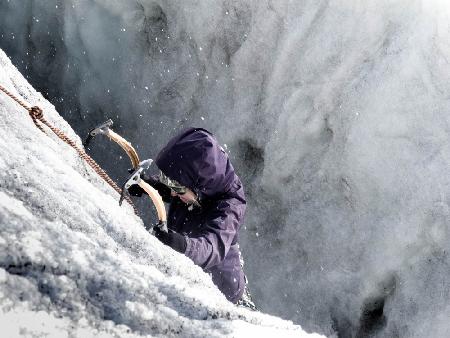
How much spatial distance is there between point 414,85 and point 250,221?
108 cm

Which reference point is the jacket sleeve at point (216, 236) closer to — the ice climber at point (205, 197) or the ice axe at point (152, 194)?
the ice climber at point (205, 197)

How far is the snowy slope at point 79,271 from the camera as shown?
0.63 metres

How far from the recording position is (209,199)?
1803mm

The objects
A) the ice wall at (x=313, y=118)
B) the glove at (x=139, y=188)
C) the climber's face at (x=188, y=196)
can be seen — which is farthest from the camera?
the ice wall at (x=313, y=118)

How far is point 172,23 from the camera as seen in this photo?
9.09 feet

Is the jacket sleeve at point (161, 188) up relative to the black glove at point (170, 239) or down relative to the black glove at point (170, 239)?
down

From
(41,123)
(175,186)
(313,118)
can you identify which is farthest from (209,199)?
(313,118)

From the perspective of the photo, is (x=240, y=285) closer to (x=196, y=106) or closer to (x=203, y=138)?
(x=203, y=138)

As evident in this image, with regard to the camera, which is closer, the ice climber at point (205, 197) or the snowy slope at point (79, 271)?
the snowy slope at point (79, 271)

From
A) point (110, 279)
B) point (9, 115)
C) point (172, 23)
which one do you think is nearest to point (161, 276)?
point (110, 279)

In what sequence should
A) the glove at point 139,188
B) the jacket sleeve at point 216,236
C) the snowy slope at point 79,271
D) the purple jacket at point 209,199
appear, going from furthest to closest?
the glove at point 139,188 → the purple jacket at point 209,199 → the jacket sleeve at point 216,236 → the snowy slope at point 79,271

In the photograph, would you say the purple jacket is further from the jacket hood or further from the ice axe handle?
the ice axe handle

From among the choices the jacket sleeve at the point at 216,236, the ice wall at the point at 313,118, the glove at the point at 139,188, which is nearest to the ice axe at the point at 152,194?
the jacket sleeve at the point at 216,236

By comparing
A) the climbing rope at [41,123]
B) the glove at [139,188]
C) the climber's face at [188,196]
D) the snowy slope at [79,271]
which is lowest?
the glove at [139,188]
